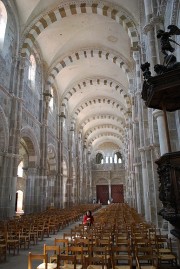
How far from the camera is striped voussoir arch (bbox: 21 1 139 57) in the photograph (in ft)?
53.3

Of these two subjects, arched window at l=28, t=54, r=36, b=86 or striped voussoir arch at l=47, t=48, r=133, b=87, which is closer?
arched window at l=28, t=54, r=36, b=86

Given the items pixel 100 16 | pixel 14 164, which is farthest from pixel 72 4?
pixel 14 164

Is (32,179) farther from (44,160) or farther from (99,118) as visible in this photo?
(99,118)

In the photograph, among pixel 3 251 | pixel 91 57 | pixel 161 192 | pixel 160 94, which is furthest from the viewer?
pixel 91 57

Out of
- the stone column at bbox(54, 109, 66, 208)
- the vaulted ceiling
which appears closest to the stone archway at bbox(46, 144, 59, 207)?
the stone column at bbox(54, 109, 66, 208)

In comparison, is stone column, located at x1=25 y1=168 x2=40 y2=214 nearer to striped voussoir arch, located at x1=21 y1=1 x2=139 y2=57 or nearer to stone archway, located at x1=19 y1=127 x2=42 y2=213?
stone archway, located at x1=19 y1=127 x2=42 y2=213

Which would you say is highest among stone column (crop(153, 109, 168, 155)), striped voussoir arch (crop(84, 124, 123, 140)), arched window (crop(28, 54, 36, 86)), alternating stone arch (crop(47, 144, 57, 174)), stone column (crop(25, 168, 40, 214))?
striped voussoir arch (crop(84, 124, 123, 140))

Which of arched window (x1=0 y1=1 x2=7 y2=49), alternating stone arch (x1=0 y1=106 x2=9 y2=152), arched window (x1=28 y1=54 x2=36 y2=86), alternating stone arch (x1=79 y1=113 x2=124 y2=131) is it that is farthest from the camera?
alternating stone arch (x1=79 y1=113 x2=124 y2=131)

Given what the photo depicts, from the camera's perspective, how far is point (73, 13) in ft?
56.3

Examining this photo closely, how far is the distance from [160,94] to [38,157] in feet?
50.1

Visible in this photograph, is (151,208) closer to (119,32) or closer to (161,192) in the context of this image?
(161,192)

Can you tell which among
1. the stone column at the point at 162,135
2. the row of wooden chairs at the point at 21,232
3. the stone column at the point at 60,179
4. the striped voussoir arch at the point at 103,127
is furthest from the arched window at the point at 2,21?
the striped voussoir arch at the point at 103,127

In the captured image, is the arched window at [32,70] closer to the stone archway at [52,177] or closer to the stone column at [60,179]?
the stone archway at [52,177]

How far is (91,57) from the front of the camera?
23672mm
